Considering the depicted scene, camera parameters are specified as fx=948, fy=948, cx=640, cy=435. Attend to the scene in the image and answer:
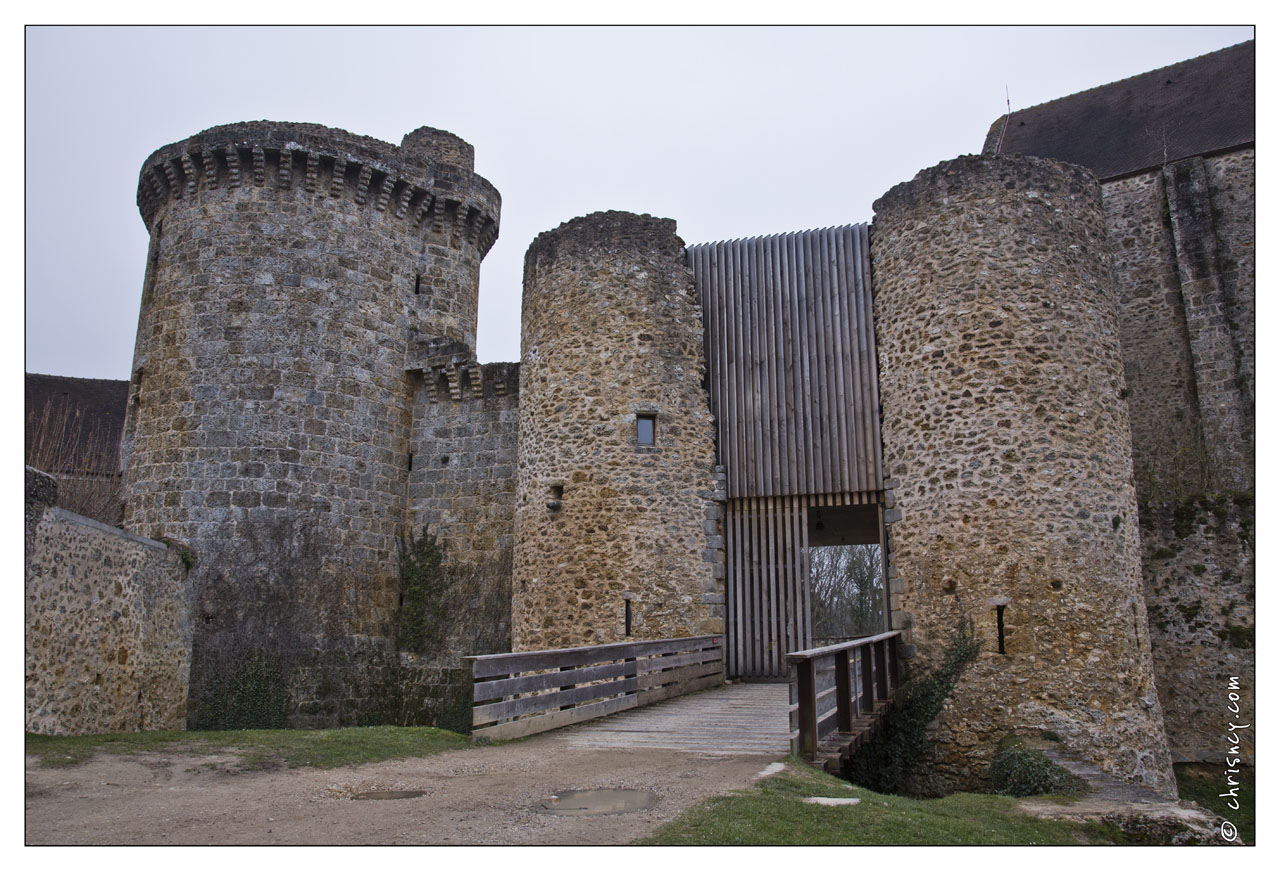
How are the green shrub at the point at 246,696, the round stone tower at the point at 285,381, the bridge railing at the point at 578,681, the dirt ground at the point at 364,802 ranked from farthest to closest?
1. the round stone tower at the point at 285,381
2. the green shrub at the point at 246,696
3. the bridge railing at the point at 578,681
4. the dirt ground at the point at 364,802

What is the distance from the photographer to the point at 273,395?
1411 cm

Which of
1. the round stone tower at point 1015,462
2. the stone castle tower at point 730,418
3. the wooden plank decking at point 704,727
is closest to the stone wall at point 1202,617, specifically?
the stone castle tower at point 730,418

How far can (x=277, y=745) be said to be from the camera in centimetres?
765

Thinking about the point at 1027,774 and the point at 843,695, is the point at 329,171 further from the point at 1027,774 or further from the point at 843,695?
the point at 1027,774

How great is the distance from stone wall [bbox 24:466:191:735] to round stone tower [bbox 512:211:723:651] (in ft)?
14.8

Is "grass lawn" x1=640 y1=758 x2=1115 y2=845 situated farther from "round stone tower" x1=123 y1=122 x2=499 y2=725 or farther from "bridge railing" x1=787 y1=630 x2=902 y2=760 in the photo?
"round stone tower" x1=123 y1=122 x2=499 y2=725

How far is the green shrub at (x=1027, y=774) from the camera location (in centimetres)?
863

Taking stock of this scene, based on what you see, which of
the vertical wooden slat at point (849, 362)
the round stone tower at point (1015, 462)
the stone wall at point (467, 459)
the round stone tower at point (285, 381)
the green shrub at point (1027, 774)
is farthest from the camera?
the stone wall at point (467, 459)

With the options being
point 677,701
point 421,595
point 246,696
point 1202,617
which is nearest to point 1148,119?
point 1202,617

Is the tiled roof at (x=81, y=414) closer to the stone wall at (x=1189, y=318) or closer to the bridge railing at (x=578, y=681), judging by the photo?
the bridge railing at (x=578, y=681)

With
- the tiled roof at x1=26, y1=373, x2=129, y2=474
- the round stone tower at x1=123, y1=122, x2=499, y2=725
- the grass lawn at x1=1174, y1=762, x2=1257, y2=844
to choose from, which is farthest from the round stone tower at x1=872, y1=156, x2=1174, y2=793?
the tiled roof at x1=26, y1=373, x2=129, y2=474

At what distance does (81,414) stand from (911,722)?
21226 millimetres

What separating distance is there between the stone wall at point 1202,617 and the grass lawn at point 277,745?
8.66 m

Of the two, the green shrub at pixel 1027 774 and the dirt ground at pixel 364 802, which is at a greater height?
the dirt ground at pixel 364 802
